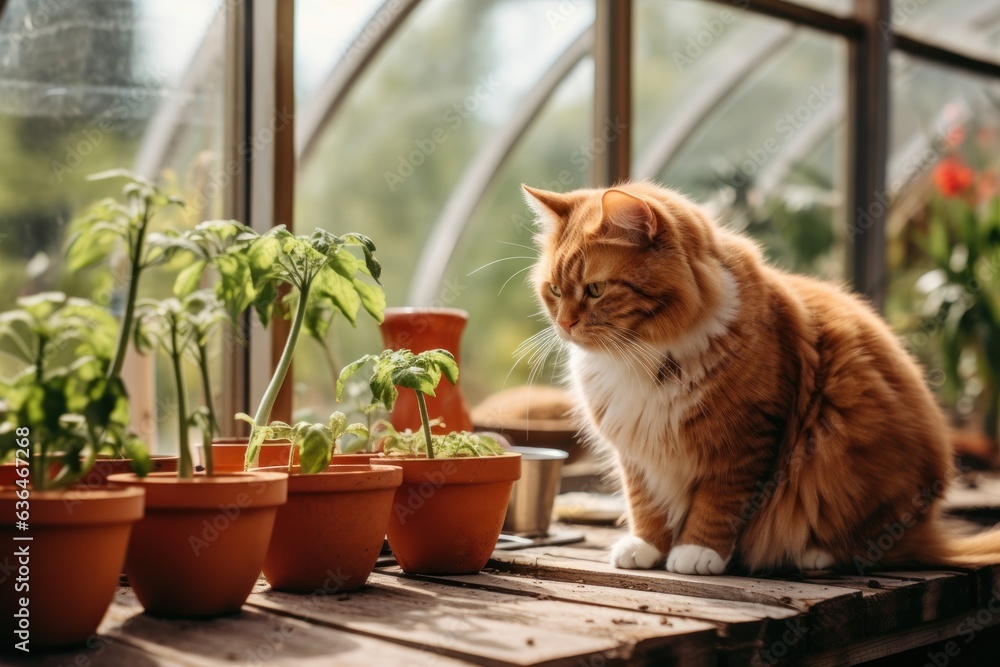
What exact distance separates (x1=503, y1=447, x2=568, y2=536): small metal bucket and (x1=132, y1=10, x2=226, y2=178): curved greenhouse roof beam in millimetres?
1108

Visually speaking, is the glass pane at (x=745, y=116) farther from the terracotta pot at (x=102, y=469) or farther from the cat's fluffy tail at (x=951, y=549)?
the terracotta pot at (x=102, y=469)

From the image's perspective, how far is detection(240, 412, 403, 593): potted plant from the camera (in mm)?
1374

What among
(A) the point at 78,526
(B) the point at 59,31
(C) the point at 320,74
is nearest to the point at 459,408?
(A) the point at 78,526

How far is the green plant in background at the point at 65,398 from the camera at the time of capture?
1064mm

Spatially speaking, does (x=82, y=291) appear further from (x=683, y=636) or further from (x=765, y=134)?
(x=765, y=134)

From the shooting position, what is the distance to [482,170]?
484 cm

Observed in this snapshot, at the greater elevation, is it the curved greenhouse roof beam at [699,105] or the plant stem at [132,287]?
the curved greenhouse roof beam at [699,105]

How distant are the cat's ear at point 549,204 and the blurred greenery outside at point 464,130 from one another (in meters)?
0.13

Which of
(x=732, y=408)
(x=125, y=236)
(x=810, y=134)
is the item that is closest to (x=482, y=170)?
(x=810, y=134)

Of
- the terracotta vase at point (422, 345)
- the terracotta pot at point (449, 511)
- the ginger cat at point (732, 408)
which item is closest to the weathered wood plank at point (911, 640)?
the ginger cat at point (732, 408)

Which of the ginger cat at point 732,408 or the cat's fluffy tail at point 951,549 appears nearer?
the ginger cat at point 732,408

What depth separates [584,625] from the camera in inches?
49.5

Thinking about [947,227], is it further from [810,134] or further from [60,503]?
[60,503]

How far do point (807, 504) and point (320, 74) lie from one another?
3.15 m
